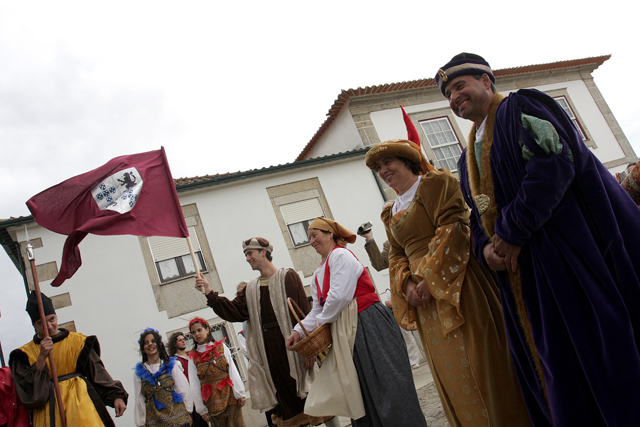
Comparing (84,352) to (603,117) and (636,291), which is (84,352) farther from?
Answer: (603,117)

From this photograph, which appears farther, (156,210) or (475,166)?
(156,210)

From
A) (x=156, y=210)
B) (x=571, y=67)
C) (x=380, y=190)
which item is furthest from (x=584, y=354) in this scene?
(x=571, y=67)

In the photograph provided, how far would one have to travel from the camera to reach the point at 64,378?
416 centimetres

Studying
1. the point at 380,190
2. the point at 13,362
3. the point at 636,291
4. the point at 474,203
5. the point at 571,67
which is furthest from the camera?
the point at 571,67

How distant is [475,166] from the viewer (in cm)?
211

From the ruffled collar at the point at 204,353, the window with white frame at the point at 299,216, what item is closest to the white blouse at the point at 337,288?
the ruffled collar at the point at 204,353

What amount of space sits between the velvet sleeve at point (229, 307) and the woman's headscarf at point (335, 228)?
1.23 m

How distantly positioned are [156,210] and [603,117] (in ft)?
61.1

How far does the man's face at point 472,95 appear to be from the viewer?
2.10 metres

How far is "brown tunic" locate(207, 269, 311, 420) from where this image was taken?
400 cm

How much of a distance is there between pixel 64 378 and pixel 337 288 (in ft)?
9.70

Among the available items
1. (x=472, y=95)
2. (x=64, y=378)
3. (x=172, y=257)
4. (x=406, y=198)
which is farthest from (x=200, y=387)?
(x=172, y=257)

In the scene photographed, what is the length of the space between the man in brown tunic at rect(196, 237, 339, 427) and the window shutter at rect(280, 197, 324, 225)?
779 cm

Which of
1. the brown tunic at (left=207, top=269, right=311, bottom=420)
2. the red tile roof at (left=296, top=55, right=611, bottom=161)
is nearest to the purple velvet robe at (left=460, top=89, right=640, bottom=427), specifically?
the brown tunic at (left=207, top=269, right=311, bottom=420)
